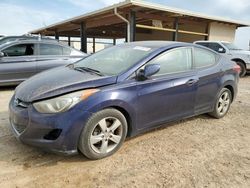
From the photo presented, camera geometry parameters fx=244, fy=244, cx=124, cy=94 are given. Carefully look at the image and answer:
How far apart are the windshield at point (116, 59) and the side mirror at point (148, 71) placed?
0.65ft

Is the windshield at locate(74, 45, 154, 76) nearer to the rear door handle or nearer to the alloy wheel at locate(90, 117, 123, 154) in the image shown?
the alloy wheel at locate(90, 117, 123, 154)

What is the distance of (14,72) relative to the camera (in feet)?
21.7

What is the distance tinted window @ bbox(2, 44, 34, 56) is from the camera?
21.9 feet

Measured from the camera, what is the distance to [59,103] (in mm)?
2701

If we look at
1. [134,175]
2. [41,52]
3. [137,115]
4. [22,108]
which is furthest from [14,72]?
[134,175]

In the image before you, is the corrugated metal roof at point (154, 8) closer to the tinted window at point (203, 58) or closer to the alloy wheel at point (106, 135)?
the tinted window at point (203, 58)

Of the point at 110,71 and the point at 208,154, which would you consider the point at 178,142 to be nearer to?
the point at 208,154

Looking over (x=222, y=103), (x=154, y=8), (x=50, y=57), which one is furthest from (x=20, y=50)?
(x=154, y=8)

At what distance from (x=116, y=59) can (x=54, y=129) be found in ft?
4.88

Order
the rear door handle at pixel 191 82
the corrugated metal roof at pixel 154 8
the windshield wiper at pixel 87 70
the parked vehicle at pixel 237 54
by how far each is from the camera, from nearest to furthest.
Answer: the windshield wiper at pixel 87 70 < the rear door handle at pixel 191 82 < the corrugated metal roof at pixel 154 8 < the parked vehicle at pixel 237 54

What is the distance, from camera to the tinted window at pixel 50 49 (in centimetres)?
714

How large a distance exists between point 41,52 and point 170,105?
192 inches

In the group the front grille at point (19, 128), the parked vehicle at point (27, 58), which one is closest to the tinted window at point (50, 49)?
the parked vehicle at point (27, 58)

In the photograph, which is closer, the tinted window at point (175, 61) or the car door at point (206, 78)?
the tinted window at point (175, 61)
